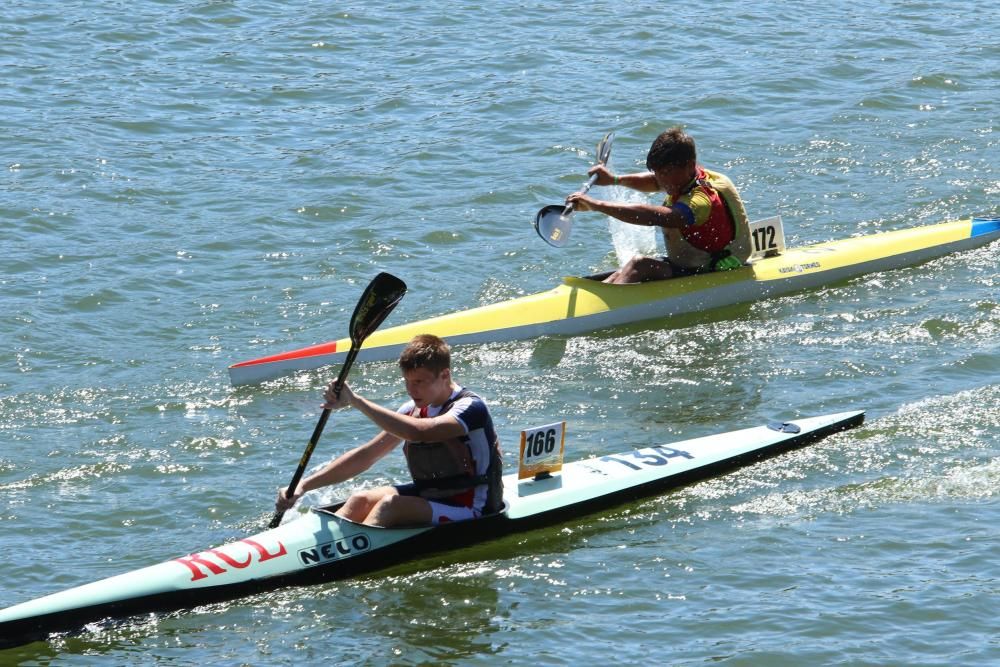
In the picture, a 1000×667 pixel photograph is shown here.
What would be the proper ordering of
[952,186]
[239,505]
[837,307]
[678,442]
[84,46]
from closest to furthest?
[239,505] → [678,442] → [837,307] → [952,186] → [84,46]

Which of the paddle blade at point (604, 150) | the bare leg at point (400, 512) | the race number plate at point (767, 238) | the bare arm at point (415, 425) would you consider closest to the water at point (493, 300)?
the bare leg at point (400, 512)

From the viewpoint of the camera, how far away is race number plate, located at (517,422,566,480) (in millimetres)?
6973

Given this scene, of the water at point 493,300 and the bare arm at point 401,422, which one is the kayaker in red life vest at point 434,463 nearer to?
the bare arm at point 401,422

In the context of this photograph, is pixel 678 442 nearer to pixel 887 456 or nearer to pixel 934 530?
pixel 887 456

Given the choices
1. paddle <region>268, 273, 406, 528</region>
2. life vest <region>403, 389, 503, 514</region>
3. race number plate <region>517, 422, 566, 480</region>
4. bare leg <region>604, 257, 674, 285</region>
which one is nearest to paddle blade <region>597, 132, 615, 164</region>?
bare leg <region>604, 257, 674, 285</region>

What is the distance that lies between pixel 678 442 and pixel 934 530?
1646mm

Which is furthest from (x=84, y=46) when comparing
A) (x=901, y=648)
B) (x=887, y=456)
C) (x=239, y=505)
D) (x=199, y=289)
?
(x=901, y=648)

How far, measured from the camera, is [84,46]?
53.0 ft

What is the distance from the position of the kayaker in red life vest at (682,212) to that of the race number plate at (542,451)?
303 cm

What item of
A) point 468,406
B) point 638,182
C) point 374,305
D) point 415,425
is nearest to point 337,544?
point 415,425

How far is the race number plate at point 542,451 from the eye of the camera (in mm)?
6973

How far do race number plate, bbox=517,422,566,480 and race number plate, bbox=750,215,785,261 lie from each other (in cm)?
398

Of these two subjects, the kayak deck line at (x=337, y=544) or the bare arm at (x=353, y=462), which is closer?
the kayak deck line at (x=337, y=544)

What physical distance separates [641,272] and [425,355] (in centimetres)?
438
